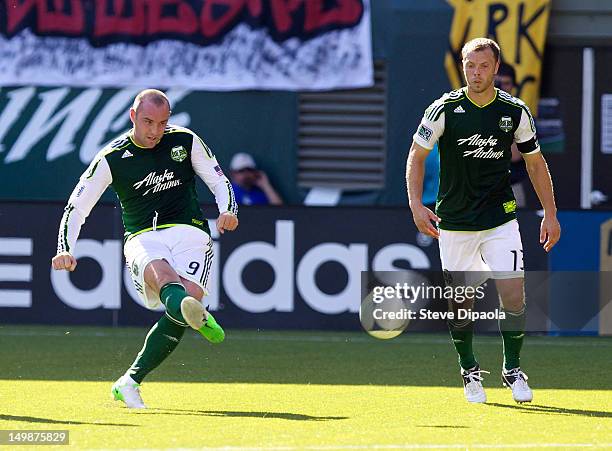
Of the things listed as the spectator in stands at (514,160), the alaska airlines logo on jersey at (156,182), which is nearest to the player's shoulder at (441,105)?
the alaska airlines logo on jersey at (156,182)

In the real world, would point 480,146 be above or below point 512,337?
above

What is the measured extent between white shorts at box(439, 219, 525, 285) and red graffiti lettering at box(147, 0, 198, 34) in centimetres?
831

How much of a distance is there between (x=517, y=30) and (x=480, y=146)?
771cm

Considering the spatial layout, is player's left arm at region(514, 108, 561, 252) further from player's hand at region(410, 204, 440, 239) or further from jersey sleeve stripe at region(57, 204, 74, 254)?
jersey sleeve stripe at region(57, 204, 74, 254)

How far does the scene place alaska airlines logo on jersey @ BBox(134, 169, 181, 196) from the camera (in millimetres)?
8766

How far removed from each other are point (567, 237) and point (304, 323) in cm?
259

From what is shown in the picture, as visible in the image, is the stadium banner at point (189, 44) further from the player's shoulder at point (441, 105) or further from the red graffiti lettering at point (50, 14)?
the player's shoulder at point (441, 105)

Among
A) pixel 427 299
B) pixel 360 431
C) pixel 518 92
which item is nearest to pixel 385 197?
pixel 518 92

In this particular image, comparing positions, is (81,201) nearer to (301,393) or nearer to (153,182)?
(153,182)

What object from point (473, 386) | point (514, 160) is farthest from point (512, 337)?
point (514, 160)

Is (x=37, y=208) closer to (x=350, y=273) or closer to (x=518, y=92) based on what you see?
(x=350, y=273)

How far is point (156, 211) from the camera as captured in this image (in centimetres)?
879

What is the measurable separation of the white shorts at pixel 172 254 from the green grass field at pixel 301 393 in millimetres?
742

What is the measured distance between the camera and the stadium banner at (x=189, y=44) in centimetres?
1662
